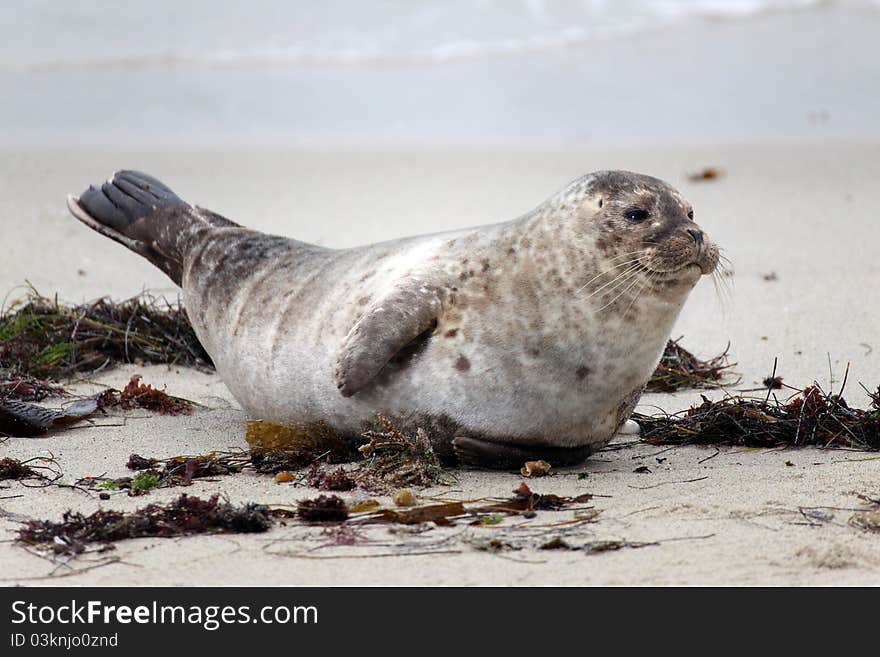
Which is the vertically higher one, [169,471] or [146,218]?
[146,218]

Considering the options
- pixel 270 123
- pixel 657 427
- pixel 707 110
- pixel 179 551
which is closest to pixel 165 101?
pixel 270 123

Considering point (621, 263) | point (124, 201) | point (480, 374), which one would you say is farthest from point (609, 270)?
point (124, 201)

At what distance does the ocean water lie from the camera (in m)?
12.5

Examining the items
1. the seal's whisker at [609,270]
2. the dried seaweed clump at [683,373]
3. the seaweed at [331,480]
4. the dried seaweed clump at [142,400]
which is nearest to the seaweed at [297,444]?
the seaweed at [331,480]

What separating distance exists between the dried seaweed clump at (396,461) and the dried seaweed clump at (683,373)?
1773 mm

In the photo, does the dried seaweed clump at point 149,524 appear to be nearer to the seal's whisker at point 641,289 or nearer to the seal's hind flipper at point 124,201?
the seal's whisker at point 641,289

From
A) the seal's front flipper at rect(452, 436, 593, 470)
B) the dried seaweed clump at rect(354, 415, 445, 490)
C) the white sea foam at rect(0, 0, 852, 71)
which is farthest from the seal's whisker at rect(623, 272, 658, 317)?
the white sea foam at rect(0, 0, 852, 71)

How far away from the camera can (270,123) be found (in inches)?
514

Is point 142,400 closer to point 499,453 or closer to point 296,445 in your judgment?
point 296,445

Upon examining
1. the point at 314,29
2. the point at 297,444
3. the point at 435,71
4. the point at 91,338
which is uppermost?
the point at 314,29

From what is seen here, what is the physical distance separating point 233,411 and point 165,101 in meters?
9.70

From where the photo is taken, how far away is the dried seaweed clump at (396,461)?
13.1 ft

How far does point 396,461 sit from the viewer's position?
4.10 m

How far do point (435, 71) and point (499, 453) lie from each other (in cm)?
1206
